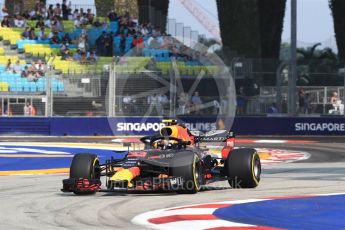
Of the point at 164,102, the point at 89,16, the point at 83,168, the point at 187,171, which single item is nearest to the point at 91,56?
the point at 89,16

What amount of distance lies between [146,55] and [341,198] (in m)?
26.0

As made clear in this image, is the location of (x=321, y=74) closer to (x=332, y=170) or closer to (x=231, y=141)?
(x=332, y=170)

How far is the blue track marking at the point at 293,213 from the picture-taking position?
942cm

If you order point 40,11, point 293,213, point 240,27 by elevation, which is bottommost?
point 293,213

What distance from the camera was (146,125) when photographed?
31844 millimetres

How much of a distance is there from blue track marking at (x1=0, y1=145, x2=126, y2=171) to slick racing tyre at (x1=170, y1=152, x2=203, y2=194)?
736 centimetres

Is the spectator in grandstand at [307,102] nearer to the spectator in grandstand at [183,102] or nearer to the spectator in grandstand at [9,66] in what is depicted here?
the spectator in grandstand at [183,102]

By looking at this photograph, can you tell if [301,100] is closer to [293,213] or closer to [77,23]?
[77,23]

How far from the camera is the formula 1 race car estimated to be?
502 inches

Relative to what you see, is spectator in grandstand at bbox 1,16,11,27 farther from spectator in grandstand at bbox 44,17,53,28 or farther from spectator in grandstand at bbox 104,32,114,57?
spectator in grandstand at bbox 104,32,114,57

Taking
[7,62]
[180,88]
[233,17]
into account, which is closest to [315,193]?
[180,88]

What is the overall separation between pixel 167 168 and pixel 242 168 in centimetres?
142

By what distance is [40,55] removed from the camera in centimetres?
3691

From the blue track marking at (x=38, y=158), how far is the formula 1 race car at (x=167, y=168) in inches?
246
